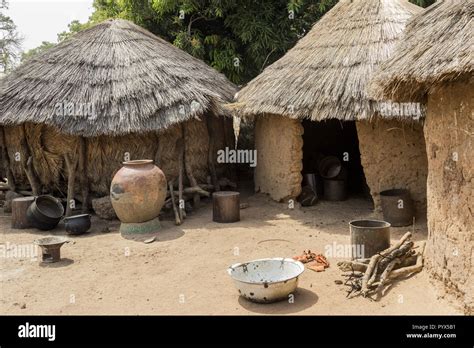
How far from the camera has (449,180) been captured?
496cm

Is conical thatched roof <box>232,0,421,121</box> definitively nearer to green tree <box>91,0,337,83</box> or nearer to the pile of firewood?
the pile of firewood

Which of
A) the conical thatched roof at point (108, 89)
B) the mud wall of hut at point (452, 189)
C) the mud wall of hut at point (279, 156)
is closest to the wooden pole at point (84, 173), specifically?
the conical thatched roof at point (108, 89)

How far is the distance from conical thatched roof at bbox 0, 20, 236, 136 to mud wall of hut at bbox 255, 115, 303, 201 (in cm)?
123

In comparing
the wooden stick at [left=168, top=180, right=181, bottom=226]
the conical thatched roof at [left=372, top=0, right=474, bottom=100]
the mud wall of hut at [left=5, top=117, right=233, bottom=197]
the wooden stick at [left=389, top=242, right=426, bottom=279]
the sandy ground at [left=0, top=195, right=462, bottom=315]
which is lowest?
the sandy ground at [left=0, top=195, right=462, bottom=315]

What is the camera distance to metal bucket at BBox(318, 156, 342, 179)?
1072 centimetres

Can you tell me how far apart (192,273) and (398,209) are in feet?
11.8

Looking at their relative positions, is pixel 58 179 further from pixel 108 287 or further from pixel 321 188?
pixel 321 188

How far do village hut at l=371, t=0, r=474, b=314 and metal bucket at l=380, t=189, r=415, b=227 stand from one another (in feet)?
7.99

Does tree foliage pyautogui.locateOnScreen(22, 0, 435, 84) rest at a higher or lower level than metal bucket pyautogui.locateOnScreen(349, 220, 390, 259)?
higher

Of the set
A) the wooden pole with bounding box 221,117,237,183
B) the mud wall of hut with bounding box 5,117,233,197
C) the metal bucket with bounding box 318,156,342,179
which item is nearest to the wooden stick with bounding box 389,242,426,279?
the metal bucket with bounding box 318,156,342,179

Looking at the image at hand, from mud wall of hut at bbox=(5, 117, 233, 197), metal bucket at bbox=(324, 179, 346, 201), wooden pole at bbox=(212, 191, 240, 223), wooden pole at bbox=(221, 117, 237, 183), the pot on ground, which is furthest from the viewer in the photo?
wooden pole at bbox=(221, 117, 237, 183)

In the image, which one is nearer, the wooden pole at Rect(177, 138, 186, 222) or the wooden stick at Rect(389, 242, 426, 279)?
the wooden stick at Rect(389, 242, 426, 279)

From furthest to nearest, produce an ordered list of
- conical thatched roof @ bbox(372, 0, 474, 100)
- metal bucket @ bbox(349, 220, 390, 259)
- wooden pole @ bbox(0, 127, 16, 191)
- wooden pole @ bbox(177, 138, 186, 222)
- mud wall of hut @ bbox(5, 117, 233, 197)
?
wooden pole @ bbox(0, 127, 16, 191), mud wall of hut @ bbox(5, 117, 233, 197), wooden pole @ bbox(177, 138, 186, 222), metal bucket @ bbox(349, 220, 390, 259), conical thatched roof @ bbox(372, 0, 474, 100)

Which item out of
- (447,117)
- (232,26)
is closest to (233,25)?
A: (232,26)
